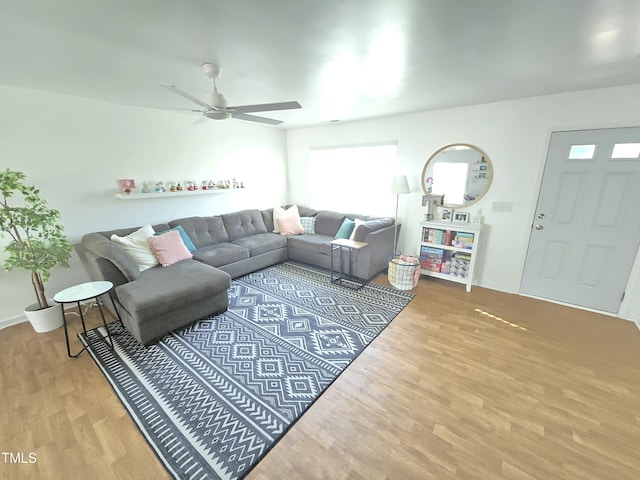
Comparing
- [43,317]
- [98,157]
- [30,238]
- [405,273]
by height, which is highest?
[98,157]

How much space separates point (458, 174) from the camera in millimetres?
3455

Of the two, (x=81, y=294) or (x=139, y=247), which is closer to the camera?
(x=81, y=294)

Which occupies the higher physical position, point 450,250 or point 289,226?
point 289,226

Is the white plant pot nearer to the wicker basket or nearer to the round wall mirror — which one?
the wicker basket

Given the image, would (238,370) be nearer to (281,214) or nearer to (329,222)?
(329,222)

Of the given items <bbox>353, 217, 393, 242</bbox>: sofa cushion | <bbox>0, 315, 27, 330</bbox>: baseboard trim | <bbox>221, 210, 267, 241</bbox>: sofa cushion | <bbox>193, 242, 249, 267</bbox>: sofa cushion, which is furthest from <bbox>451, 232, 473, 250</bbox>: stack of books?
<bbox>0, 315, 27, 330</bbox>: baseboard trim

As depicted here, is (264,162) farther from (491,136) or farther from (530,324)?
(530,324)

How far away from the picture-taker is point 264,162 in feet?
16.1

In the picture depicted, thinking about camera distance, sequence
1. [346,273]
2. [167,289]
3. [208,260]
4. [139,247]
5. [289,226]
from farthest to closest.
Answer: [289,226]
[346,273]
[208,260]
[139,247]
[167,289]

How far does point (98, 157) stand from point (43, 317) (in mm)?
1789

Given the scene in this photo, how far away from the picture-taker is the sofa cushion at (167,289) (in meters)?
2.18

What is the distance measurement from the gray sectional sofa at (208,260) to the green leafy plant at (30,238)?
26cm

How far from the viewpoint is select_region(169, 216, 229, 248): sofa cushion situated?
369cm

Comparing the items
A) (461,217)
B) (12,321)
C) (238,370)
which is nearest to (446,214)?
(461,217)
